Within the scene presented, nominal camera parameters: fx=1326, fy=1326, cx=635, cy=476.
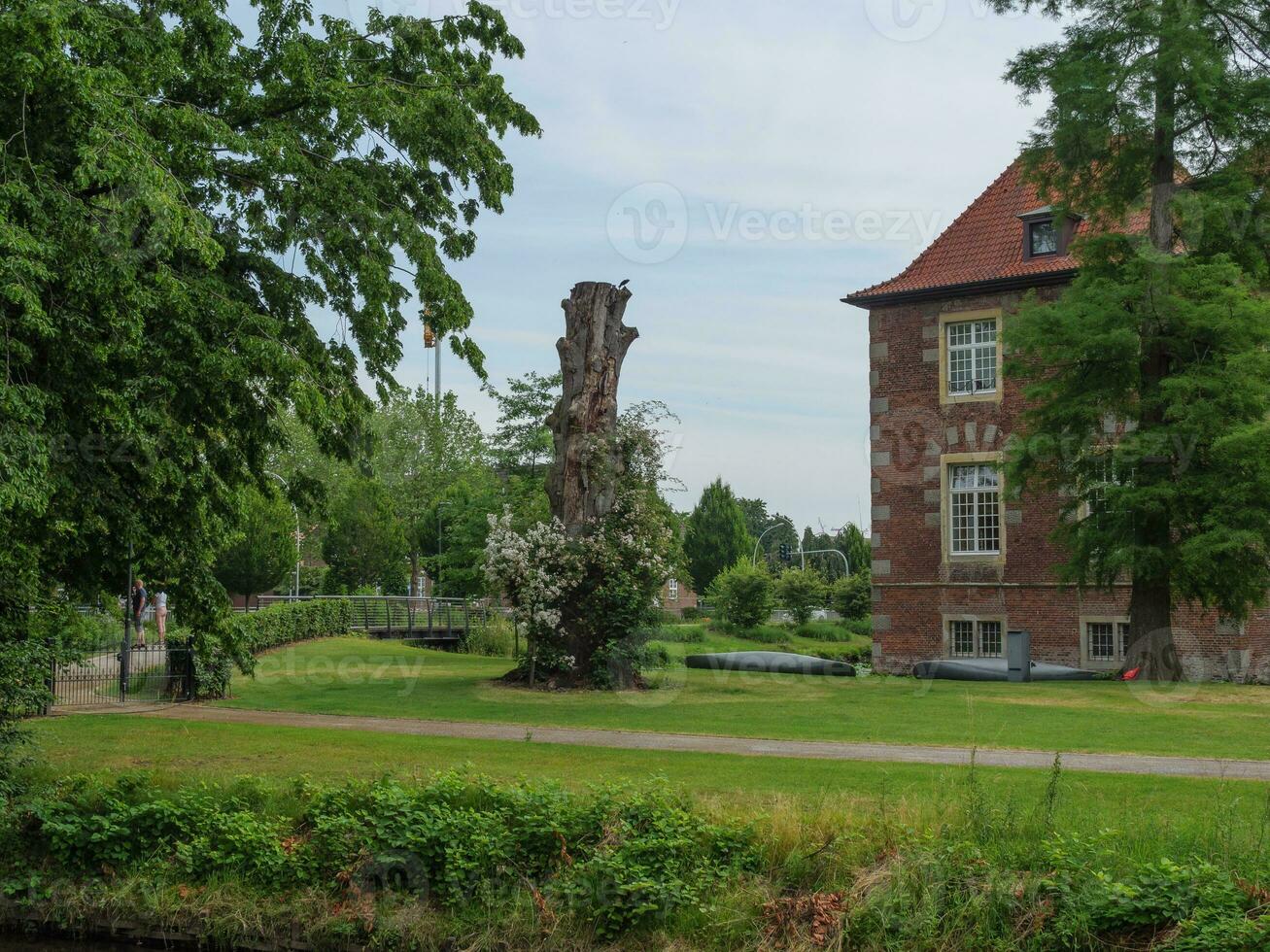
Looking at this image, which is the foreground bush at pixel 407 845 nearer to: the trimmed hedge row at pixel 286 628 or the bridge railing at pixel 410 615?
the trimmed hedge row at pixel 286 628

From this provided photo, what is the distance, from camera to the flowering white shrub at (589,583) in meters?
23.0

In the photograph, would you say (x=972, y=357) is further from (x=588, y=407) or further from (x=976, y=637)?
(x=588, y=407)

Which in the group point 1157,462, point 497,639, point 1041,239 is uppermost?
point 1041,239

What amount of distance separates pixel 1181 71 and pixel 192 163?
Answer: 1996cm

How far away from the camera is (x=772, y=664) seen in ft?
95.9

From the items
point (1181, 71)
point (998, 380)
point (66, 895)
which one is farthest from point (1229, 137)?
point (66, 895)

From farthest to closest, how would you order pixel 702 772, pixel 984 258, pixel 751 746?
pixel 984 258, pixel 751 746, pixel 702 772

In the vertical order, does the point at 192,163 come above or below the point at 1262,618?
above

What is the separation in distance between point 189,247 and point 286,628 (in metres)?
25.3

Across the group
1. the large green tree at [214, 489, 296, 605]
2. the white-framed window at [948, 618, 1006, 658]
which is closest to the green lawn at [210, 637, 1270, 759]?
the white-framed window at [948, 618, 1006, 658]

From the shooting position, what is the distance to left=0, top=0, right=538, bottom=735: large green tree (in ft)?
32.6

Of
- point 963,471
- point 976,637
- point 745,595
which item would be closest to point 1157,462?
point 963,471

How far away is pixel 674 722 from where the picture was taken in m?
17.5

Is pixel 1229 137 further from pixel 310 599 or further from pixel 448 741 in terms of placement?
pixel 310 599
